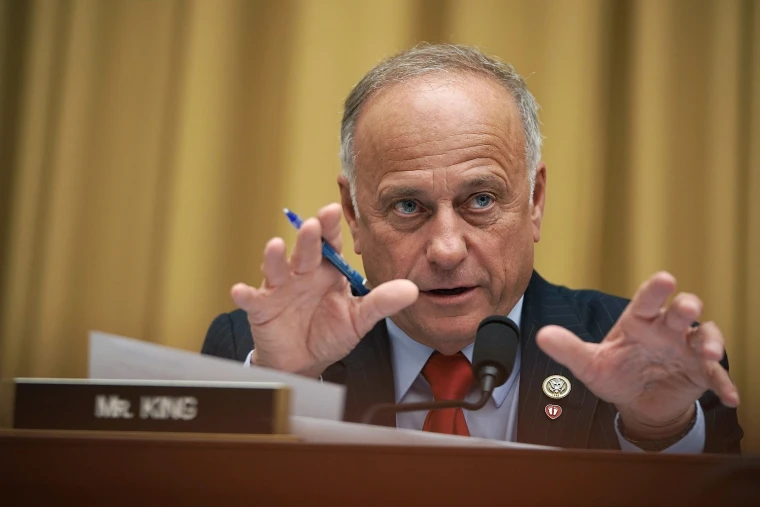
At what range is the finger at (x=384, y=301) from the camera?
1.27 metres

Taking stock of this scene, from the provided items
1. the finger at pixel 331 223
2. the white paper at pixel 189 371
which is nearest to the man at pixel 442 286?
the finger at pixel 331 223

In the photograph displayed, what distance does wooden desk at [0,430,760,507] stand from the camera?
0.71 metres

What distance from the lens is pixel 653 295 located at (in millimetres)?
1119

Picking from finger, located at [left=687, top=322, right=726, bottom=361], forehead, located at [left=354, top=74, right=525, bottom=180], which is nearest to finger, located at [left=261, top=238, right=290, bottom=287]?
forehead, located at [left=354, top=74, right=525, bottom=180]

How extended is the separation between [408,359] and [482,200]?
41cm

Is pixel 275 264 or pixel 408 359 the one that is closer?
pixel 275 264

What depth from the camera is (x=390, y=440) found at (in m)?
0.86

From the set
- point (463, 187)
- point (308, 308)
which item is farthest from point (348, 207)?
point (308, 308)

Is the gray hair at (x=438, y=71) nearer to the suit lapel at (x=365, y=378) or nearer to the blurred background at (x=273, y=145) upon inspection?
the suit lapel at (x=365, y=378)

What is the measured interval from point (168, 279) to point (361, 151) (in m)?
1.00

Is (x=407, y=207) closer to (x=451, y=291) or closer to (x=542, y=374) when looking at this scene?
(x=451, y=291)

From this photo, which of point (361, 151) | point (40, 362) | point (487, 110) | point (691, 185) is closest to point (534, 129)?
point (487, 110)

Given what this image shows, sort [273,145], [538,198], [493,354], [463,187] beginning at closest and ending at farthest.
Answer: [493,354] → [463,187] → [538,198] → [273,145]

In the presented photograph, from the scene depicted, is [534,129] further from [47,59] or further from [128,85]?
[47,59]
